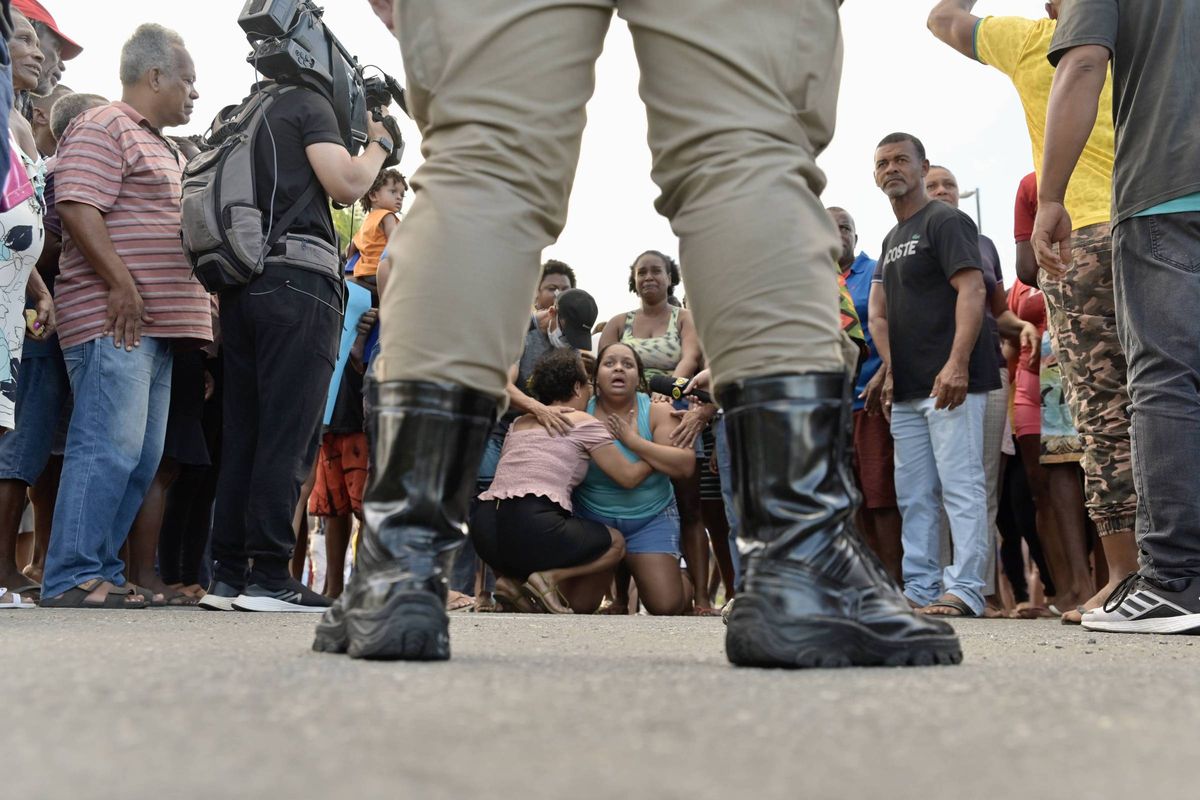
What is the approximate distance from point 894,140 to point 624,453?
175 centimetres

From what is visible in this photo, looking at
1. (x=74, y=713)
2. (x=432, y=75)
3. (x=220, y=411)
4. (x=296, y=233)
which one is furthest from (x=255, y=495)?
(x=74, y=713)

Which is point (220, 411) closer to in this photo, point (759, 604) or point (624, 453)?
point (624, 453)

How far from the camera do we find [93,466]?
367 centimetres

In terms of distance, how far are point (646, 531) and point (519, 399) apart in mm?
784

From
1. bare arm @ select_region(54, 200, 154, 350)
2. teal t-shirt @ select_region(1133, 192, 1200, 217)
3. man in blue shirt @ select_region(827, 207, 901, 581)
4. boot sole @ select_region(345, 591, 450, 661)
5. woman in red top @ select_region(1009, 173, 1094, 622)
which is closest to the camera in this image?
boot sole @ select_region(345, 591, 450, 661)

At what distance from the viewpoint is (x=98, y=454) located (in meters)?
3.69

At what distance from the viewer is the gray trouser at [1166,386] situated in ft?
8.42

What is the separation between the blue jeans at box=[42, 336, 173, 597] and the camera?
3.61m

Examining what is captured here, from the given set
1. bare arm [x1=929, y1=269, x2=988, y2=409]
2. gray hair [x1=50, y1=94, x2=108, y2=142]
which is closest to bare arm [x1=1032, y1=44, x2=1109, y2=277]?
bare arm [x1=929, y1=269, x2=988, y2=409]

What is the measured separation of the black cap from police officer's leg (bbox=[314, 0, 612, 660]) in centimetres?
422

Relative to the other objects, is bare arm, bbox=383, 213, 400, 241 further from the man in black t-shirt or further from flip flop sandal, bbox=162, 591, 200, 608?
the man in black t-shirt

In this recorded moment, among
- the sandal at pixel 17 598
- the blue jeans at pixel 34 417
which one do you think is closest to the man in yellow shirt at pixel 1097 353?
the sandal at pixel 17 598

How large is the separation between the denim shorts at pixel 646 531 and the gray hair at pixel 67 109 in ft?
8.32

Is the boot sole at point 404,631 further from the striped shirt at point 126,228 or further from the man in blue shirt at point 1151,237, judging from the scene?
the striped shirt at point 126,228
